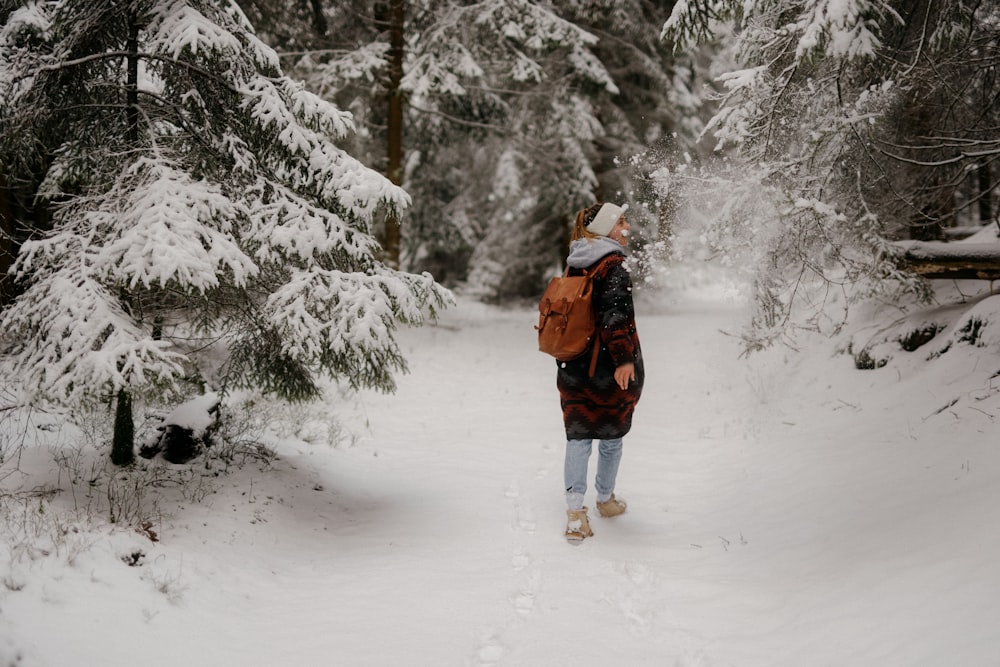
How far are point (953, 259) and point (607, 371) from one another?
14.1ft

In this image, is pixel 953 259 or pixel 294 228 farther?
pixel 953 259

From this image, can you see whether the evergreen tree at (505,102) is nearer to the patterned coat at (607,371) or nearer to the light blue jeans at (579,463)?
the patterned coat at (607,371)

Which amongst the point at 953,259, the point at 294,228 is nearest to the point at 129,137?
the point at 294,228

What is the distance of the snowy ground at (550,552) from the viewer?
3.15 meters

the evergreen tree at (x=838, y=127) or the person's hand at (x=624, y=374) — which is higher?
the evergreen tree at (x=838, y=127)

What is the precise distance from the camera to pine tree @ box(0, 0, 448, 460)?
374 cm

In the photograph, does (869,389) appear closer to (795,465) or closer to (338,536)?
(795,465)

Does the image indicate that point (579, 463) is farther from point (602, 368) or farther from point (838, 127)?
point (838, 127)

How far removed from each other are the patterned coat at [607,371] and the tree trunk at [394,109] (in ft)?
25.5

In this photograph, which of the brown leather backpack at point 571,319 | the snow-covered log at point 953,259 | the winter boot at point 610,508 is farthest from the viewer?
the snow-covered log at point 953,259

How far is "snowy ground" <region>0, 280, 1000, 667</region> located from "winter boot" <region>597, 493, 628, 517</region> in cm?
21

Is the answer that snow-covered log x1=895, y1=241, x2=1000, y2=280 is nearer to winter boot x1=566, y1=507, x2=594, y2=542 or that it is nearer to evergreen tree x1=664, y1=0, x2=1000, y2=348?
evergreen tree x1=664, y1=0, x2=1000, y2=348

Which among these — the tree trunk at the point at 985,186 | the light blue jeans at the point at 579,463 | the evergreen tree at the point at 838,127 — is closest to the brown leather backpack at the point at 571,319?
the light blue jeans at the point at 579,463

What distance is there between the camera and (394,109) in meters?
12.0
